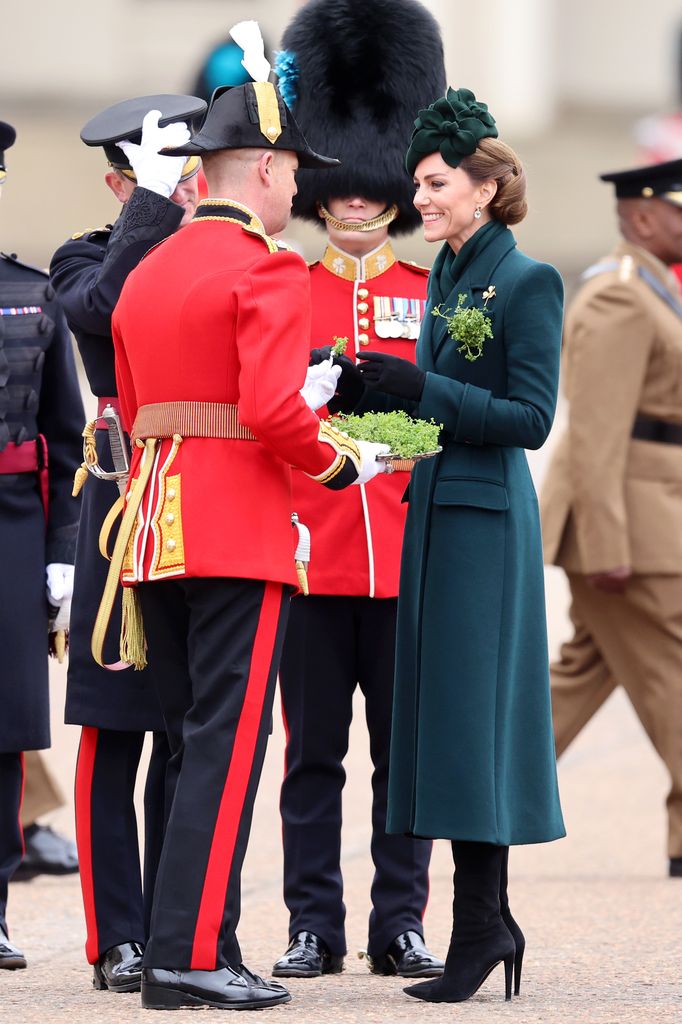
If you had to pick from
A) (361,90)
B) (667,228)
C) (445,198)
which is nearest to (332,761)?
(445,198)

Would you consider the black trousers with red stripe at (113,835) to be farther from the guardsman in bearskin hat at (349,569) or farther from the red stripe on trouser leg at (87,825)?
the guardsman in bearskin hat at (349,569)

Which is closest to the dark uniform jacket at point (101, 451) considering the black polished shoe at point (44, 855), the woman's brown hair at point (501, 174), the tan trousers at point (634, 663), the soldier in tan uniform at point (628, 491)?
the woman's brown hair at point (501, 174)

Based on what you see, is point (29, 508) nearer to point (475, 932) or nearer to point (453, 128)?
point (453, 128)

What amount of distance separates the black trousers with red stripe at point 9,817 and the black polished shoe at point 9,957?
0.10 m

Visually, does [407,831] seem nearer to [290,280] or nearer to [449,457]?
[449,457]

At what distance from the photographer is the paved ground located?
4602 millimetres

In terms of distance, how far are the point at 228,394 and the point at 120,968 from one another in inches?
48.1

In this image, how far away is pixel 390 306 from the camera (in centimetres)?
545

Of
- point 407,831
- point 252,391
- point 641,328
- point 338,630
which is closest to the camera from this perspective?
point 252,391

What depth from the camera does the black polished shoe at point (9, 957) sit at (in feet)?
17.1

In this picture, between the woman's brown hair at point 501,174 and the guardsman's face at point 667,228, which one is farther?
the guardsman's face at point 667,228

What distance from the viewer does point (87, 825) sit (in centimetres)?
505

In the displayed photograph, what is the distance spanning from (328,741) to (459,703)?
0.71m

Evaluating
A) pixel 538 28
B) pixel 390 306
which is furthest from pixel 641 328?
pixel 538 28
